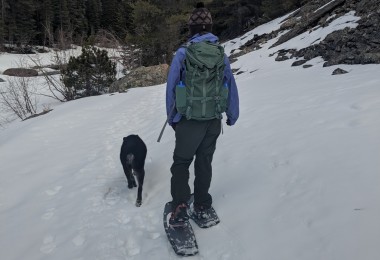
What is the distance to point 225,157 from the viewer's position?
4.71 metres

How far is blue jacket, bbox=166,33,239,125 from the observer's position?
9.61ft

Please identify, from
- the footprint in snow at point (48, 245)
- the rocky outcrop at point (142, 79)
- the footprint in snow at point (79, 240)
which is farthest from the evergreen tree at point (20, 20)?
the footprint in snow at point (79, 240)

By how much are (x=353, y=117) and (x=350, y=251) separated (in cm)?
243

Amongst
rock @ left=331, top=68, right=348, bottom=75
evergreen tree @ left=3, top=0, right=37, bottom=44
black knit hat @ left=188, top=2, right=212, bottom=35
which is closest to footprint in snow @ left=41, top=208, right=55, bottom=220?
black knit hat @ left=188, top=2, right=212, bottom=35

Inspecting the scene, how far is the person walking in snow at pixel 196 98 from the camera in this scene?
2912mm

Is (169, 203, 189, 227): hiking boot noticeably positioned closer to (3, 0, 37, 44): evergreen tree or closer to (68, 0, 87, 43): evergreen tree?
(3, 0, 37, 44): evergreen tree

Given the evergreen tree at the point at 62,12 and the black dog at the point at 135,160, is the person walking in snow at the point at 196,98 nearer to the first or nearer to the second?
the black dog at the point at 135,160

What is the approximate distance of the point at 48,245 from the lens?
351cm

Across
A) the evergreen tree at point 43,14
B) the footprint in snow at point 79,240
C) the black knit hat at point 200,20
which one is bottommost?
the footprint in snow at point 79,240

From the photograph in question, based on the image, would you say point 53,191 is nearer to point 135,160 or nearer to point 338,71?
point 135,160

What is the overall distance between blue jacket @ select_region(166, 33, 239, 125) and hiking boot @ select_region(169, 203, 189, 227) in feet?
2.77

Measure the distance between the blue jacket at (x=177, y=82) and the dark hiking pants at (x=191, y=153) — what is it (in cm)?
13

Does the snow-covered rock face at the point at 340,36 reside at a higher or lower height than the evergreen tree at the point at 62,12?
lower

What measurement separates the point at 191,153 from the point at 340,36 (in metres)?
8.84
